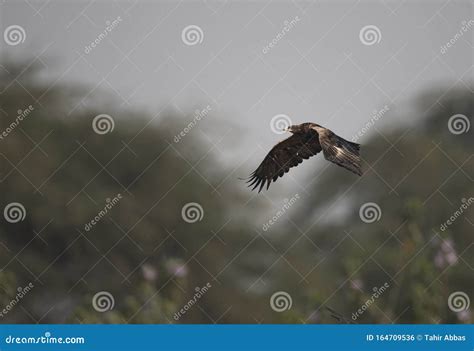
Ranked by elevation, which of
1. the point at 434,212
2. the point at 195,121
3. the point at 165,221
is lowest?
the point at 165,221

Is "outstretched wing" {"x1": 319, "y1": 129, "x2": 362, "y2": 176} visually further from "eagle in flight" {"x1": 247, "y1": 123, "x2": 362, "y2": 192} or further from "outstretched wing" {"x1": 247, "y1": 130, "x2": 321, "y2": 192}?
"outstretched wing" {"x1": 247, "y1": 130, "x2": 321, "y2": 192}

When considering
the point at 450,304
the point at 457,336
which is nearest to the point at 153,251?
the point at 450,304

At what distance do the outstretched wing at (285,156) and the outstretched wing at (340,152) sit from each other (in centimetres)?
173

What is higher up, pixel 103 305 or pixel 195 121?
pixel 195 121

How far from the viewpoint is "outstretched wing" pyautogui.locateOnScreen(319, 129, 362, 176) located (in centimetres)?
1212

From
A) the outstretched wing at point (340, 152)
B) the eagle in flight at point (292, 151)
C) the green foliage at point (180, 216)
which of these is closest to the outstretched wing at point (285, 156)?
the eagle in flight at point (292, 151)

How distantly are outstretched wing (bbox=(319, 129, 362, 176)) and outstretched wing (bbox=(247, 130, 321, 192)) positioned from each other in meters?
1.73

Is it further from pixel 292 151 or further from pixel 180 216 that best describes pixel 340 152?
pixel 180 216

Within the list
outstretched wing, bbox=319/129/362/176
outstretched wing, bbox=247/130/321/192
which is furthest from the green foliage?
outstretched wing, bbox=319/129/362/176

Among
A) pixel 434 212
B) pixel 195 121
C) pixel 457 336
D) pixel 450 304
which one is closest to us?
pixel 457 336

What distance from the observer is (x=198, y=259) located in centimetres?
2492

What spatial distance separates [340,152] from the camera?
12.5m

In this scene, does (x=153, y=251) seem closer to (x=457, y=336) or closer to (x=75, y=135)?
(x=75, y=135)

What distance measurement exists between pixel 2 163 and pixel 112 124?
2.46 m
